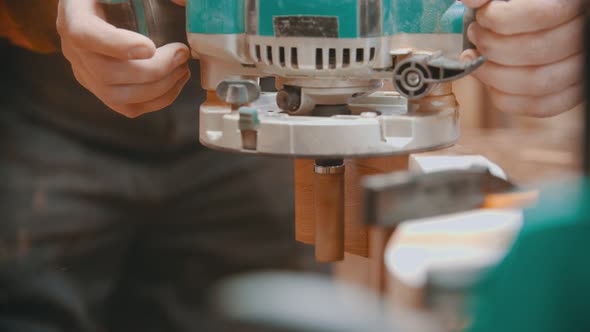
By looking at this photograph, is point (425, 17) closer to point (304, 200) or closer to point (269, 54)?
point (269, 54)

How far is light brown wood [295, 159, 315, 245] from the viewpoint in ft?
3.14

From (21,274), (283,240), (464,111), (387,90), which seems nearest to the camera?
(387,90)

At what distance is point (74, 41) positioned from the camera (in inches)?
33.8

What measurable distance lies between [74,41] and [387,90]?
0.38 meters

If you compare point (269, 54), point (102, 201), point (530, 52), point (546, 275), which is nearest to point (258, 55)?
point (269, 54)

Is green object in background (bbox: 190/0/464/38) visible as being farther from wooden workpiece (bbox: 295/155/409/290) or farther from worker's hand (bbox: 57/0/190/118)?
wooden workpiece (bbox: 295/155/409/290)

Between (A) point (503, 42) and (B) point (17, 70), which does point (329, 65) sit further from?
(B) point (17, 70)

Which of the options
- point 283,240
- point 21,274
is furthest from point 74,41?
point 283,240

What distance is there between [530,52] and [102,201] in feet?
2.89

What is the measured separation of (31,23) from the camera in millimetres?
1163

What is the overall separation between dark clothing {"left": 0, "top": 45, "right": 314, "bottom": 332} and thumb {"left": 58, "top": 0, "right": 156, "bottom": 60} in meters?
0.41

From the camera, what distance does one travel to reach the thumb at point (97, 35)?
808 mm

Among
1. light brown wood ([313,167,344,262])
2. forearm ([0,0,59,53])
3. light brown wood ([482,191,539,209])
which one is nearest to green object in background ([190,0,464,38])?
light brown wood ([313,167,344,262])

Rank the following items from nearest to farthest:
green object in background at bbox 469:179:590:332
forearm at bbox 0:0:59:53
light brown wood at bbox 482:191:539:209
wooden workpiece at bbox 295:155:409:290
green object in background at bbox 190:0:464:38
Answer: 1. green object in background at bbox 469:179:590:332
2. light brown wood at bbox 482:191:539:209
3. green object in background at bbox 190:0:464:38
4. wooden workpiece at bbox 295:155:409:290
5. forearm at bbox 0:0:59:53
